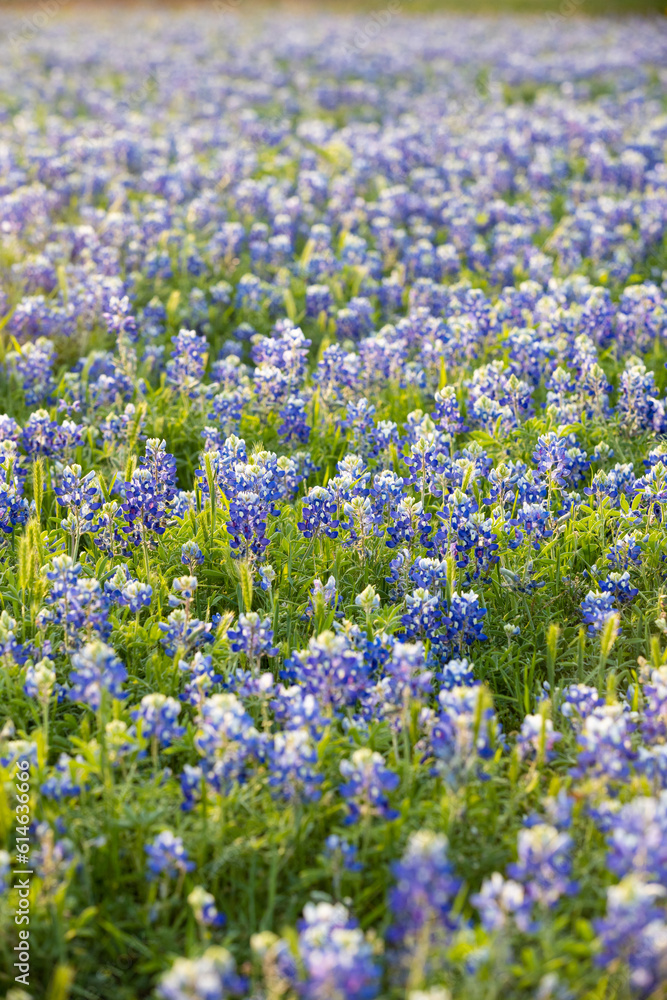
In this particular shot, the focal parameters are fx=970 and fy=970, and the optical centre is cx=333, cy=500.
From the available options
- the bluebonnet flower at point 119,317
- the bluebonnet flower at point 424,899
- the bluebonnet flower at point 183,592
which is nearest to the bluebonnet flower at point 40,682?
the bluebonnet flower at point 183,592

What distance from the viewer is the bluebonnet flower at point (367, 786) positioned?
2.89 metres

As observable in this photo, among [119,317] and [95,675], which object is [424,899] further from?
[119,317]

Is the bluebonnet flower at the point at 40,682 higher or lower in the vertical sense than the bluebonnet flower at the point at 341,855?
higher

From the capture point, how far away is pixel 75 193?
8.75 metres

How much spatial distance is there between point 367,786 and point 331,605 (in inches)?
44.4

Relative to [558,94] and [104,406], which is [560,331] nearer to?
[104,406]

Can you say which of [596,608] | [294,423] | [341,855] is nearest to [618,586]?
[596,608]

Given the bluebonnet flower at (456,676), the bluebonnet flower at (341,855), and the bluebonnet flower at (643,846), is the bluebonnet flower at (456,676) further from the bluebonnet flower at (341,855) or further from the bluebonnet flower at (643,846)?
the bluebonnet flower at (643,846)

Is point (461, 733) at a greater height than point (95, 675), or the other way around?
point (95, 675)

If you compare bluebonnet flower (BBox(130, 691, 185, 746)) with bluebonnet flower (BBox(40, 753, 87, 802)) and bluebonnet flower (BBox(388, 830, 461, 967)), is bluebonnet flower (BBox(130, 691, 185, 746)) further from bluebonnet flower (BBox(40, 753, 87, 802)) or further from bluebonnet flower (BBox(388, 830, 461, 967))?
bluebonnet flower (BBox(388, 830, 461, 967))

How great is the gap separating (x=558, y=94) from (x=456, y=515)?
11.6m

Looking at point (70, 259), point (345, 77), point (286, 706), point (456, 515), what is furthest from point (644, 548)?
point (345, 77)

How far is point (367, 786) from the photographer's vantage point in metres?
2.92

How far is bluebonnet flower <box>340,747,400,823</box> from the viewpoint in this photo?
289 centimetres
